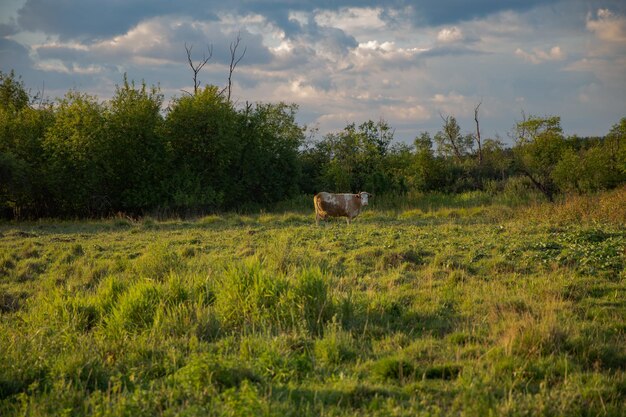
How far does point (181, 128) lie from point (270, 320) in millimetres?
25688

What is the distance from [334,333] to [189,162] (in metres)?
26.5

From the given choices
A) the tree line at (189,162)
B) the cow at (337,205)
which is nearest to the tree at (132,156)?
the tree line at (189,162)

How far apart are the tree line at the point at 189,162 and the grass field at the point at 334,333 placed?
53.2 feet

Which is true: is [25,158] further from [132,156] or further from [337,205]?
[337,205]

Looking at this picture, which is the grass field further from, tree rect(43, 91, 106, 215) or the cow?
tree rect(43, 91, 106, 215)

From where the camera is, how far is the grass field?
16.8ft

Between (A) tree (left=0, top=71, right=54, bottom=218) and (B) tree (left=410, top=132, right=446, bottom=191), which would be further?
(B) tree (left=410, top=132, right=446, bottom=191)

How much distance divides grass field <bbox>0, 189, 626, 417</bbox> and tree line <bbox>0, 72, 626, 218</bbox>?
1621cm

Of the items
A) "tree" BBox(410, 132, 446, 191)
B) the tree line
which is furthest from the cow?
"tree" BBox(410, 132, 446, 191)

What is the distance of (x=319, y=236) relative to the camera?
54.1 feet

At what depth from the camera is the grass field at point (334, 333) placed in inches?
201

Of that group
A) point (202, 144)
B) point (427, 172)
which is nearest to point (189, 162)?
point (202, 144)

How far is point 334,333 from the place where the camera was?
660 cm

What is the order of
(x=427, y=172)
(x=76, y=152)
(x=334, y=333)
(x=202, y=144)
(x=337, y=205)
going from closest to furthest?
(x=334, y=333) → (x=337, y=205) → (x=76, y=152) → (x=202, y=144) → (x=427, y=172)
